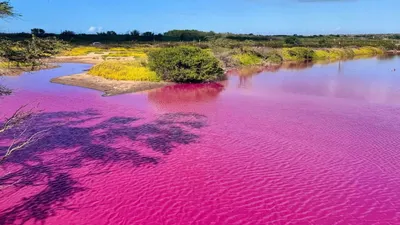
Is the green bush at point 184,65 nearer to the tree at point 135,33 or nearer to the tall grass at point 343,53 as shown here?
the tall grass at point 343,53

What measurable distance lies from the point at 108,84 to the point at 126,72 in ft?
8.88

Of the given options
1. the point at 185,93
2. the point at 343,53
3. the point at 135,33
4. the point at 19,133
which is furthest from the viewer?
the point at 135,33

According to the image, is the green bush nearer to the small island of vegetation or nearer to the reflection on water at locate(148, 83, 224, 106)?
the small island of vegetation

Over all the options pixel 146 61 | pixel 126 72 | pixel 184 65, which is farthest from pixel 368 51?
pixel 126 72

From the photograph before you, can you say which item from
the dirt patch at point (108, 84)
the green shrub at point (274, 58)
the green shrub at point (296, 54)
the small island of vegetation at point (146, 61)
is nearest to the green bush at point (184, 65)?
the small island of vegetation at point (146, 61)

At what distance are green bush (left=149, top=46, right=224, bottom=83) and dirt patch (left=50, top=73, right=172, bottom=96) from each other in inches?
43.8

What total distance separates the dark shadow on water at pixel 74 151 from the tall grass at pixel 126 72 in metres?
9.64

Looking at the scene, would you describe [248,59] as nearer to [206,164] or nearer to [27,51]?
[206,164]

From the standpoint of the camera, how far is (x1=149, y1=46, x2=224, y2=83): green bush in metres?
25.2

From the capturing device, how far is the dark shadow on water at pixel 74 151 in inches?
318

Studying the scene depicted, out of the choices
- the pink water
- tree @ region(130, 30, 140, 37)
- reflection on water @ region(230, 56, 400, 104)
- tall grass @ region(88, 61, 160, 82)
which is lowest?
the pink water

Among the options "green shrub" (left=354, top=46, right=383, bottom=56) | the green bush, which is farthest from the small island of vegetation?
"green shrub" (left=354, top=46, right=383, bottom=56)

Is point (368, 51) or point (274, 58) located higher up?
point (368, 51)

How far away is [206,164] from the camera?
10305 mm
